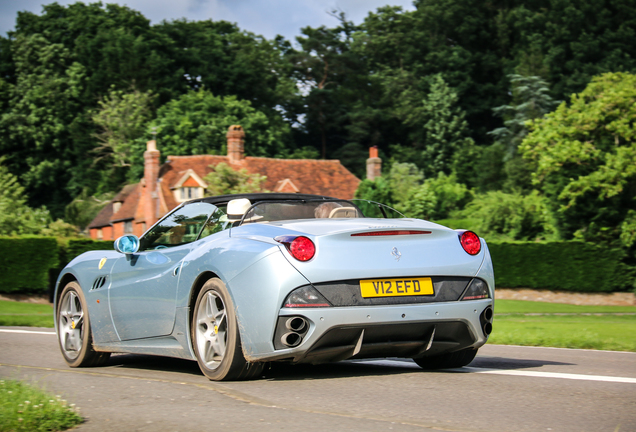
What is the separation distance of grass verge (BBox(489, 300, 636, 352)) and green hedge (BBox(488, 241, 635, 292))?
127 cm

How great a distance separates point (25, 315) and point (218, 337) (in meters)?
18.0

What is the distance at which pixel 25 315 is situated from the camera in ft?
71.9

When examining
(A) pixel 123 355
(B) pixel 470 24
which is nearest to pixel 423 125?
(B) pixel 470 24

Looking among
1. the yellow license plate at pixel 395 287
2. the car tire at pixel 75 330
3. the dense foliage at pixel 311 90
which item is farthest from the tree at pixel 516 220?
the yellow license plate at pixel 395 287

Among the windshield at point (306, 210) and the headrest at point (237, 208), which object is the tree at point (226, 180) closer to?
the windshield at point (306, 210)

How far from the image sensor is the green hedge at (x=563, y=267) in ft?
112

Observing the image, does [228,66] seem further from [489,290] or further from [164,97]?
[489,290]

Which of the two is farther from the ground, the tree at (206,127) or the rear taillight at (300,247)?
the tree at (206,127)

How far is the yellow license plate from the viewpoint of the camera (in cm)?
521

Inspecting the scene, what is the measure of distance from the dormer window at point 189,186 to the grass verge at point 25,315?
1115 inches

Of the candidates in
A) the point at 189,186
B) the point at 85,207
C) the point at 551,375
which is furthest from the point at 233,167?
the point at 551,375

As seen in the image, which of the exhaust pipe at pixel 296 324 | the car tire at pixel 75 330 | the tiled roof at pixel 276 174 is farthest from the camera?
the tiled roof at pixel 276 174

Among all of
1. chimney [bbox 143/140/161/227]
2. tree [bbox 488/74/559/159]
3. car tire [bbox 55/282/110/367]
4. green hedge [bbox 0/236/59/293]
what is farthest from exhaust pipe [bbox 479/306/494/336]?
tree [bbox 488/74/559/159]

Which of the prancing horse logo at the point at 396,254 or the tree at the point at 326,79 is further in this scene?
the tree at the point at 326,79
